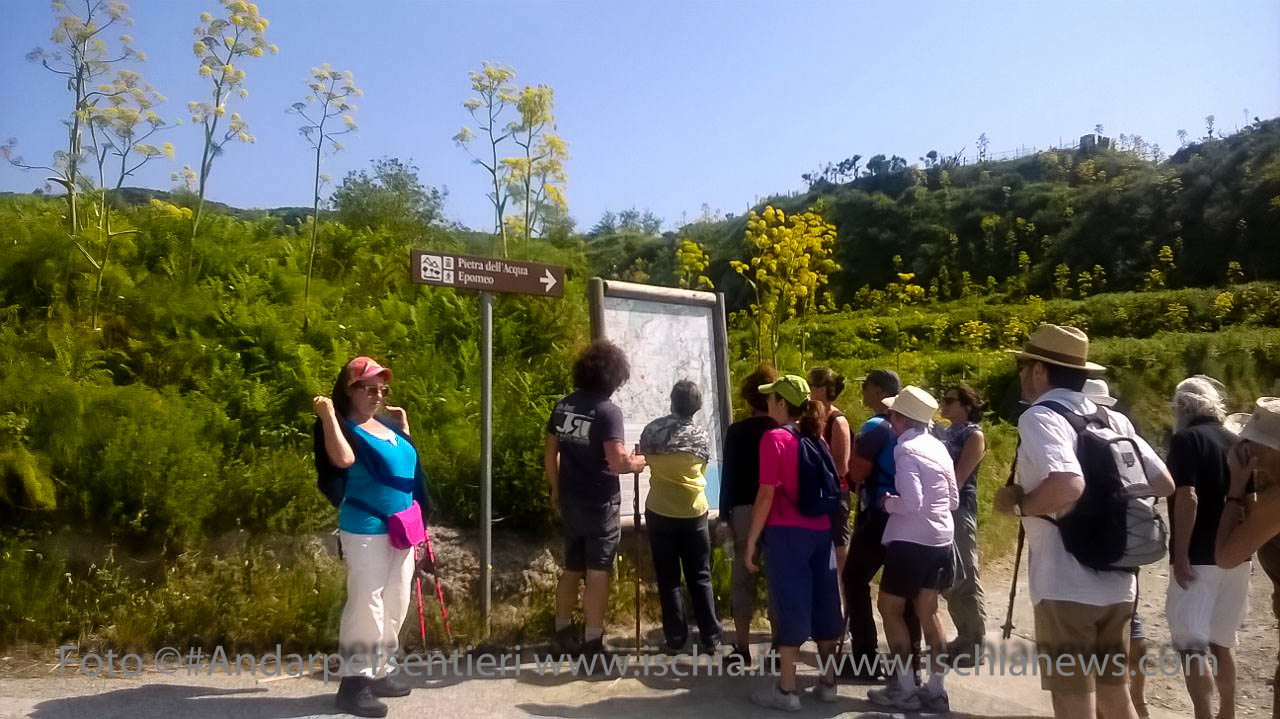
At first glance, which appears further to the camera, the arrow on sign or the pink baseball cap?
the arrow on sign

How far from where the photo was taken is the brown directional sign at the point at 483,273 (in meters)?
5.57

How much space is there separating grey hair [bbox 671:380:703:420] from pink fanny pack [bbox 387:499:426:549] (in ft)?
5.61

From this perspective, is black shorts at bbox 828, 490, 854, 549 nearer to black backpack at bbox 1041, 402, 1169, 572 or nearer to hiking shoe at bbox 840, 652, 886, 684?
hiking shoe at bbox 840, 652, 886, 684

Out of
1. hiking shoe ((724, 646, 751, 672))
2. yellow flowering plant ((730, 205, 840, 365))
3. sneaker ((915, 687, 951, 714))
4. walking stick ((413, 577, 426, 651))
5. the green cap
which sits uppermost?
yellow flowering plant ((730, 205, 840, 365))

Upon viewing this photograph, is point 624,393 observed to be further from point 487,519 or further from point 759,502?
point 759,502

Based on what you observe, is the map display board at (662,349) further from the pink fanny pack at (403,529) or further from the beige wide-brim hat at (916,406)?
the pink fanny pack at (403,529)

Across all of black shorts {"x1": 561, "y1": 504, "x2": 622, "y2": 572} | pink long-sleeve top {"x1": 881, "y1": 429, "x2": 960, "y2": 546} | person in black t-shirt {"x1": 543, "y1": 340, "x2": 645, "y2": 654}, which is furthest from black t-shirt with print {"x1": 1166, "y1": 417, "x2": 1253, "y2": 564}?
black shorts {"x1": 561, "y1": 504, "x2": 622, "y2": 572}

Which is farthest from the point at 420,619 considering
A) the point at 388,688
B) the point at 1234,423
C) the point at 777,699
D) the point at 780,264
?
the point at 780,264

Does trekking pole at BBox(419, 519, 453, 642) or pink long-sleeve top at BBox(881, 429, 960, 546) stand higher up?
pink long-sleeve top at BBox(881, 429, 960, 546)

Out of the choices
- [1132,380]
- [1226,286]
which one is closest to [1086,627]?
[1132,380]

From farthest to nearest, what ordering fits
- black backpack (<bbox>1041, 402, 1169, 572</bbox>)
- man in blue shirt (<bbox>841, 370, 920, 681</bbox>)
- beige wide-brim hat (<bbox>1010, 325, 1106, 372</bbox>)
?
man in blue shirt (<bbox>841, 370, 920, 681</bbox>) → beige wide-brim hat (<bbox>1010, 325, 1106, 372</bbox>) → black backpack (<bbox>1041, 402, 1169, 572</bbox>)

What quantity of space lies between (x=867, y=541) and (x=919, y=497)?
2.22ft

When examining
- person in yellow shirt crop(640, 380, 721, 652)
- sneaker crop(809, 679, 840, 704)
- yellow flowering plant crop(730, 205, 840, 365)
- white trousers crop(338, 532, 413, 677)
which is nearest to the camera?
white trousers crop(338, 532, 413, 677)

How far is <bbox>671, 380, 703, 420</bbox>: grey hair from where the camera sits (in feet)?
18.1
